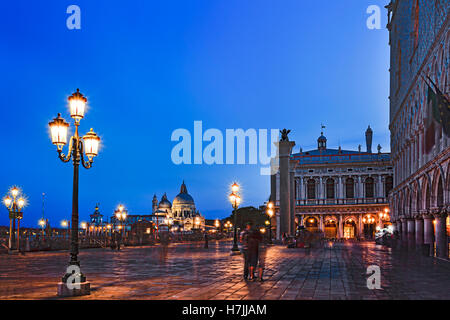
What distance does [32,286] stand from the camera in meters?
12.7

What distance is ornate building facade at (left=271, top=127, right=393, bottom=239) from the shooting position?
241 feet

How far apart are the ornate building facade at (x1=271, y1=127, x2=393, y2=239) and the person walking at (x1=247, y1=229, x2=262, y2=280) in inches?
2351

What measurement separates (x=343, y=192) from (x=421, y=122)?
1860 inches

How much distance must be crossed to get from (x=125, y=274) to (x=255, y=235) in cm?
511

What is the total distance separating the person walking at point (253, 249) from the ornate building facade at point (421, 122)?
10.0 m

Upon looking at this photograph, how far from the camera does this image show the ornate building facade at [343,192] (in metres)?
73.5

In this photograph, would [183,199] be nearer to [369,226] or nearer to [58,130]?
[369,226]

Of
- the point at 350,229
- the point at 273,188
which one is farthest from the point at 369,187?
the point at 273,188

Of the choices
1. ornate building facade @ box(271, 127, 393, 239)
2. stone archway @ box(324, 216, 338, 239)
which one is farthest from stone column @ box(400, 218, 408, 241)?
stone archway @ box(324, 216, 338, 239)

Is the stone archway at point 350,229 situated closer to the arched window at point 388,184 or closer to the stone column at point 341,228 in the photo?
the stone column at point 341,228

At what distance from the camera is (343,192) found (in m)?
75.1

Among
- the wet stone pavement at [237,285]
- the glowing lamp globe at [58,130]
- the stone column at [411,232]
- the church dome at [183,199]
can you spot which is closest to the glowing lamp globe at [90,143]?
the glowing lamp globe at [58,130]

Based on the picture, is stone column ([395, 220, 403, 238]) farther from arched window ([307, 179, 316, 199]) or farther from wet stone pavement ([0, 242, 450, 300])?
arched window ([307, 179, 316, 199])
